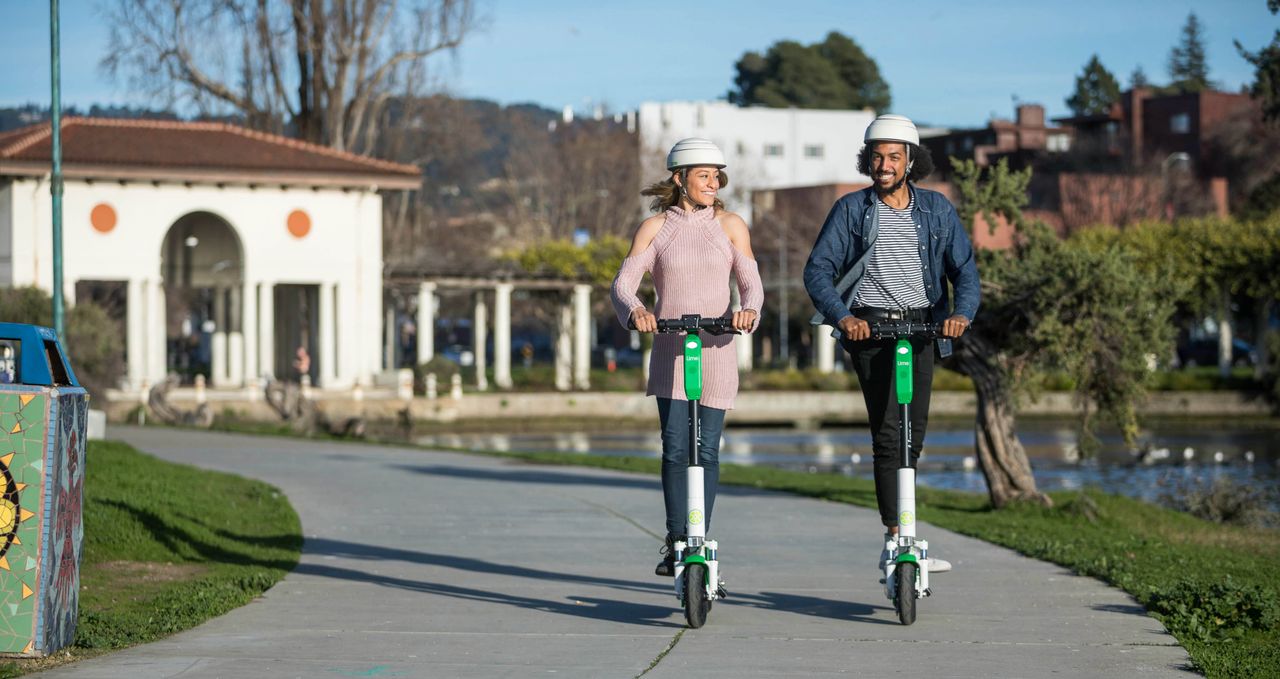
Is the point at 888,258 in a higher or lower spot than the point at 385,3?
lower

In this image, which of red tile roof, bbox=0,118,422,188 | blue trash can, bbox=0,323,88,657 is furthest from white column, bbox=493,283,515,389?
blue trash can, bbox=0,323,88,657

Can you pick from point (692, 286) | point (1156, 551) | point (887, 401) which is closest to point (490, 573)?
point (692, 286)

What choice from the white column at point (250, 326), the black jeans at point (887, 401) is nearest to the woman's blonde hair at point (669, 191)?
the black jeans at point (887, 401)

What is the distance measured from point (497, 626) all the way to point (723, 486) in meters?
10.3

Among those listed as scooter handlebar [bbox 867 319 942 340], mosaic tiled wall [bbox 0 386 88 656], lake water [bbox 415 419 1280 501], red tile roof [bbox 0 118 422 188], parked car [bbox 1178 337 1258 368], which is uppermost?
red tile roof [bbox 0 118 422 188]

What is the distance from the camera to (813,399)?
57.0 m

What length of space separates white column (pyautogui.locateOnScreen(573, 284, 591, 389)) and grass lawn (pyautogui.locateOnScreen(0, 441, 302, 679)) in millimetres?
42559

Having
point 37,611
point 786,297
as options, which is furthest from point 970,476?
point 786,297

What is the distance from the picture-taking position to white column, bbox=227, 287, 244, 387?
54.8m

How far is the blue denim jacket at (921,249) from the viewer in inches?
303

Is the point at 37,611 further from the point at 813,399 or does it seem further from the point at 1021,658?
the point at 813,399

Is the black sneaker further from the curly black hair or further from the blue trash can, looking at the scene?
the blue trash can

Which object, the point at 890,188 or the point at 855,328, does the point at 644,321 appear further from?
the point at 890,188

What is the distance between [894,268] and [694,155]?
105cm
